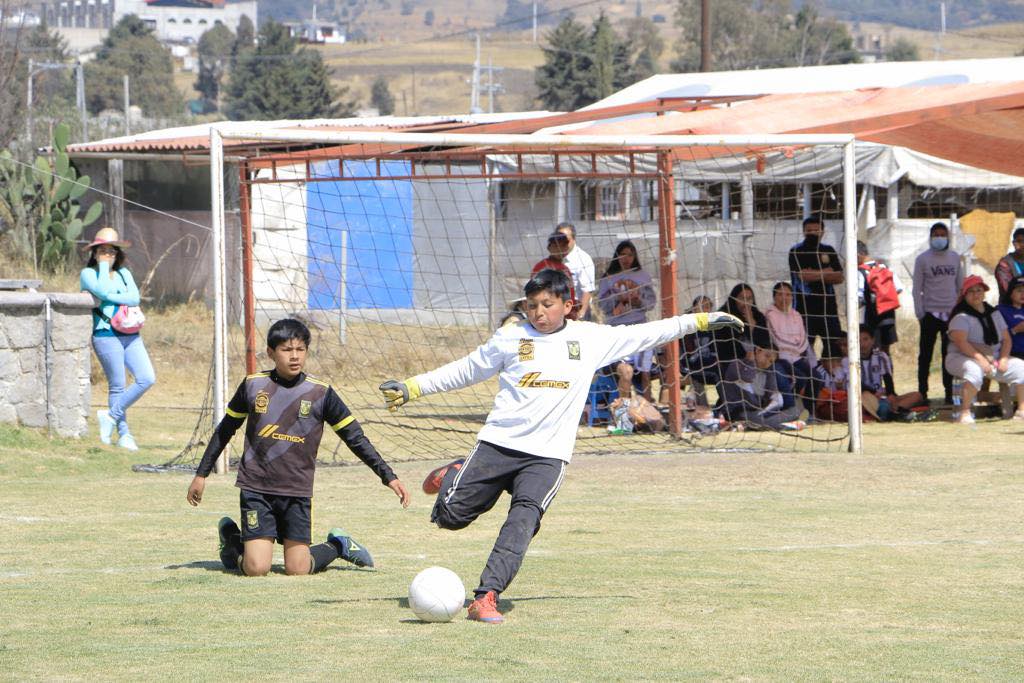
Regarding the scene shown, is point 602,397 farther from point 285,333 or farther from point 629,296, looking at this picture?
point 285,333

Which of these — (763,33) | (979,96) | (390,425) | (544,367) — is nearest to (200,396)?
(390,425)

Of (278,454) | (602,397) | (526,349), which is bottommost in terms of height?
(602,397)

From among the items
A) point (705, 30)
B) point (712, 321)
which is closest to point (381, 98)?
point (705, 30)

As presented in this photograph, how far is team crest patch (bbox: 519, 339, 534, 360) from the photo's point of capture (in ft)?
22.4

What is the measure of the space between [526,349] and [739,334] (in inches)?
332

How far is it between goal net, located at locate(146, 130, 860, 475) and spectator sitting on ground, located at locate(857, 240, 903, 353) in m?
0.39

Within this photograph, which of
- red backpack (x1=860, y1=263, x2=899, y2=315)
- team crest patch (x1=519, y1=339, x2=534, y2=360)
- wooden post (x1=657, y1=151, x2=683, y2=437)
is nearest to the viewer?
team crest patch (x1=519, y1=339, x2=534, y2=360)

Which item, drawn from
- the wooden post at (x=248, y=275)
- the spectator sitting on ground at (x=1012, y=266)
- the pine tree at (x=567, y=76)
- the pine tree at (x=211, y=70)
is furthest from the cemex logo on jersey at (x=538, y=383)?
the pine tree at (x=211, y=70)

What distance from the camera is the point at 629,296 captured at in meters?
14.9

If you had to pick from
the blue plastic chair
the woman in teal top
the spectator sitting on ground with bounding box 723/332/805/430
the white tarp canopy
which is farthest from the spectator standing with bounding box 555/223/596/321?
the white tarp canopy

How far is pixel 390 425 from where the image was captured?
1487 cm

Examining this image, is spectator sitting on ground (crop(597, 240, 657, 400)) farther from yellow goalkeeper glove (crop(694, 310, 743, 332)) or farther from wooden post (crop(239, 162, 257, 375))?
yellow goalkeeper glove (crop(694, 310, 743, 332))

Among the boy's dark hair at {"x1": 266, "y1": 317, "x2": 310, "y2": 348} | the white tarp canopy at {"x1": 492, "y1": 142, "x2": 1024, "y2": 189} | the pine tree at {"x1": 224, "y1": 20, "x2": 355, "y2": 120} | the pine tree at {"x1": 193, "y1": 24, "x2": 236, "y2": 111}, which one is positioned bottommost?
the boy's dark hair at {"x1": 266, "y1": 317, "x2": 310, "y2": 348}

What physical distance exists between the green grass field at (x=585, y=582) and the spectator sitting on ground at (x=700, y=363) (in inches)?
109
